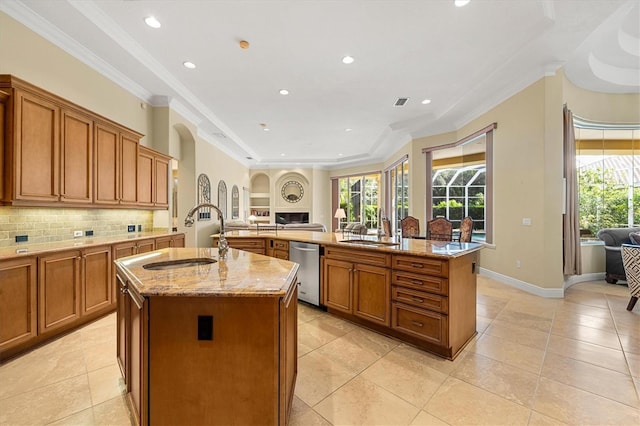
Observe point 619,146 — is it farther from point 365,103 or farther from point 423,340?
point 423,340

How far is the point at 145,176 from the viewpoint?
4219 millimetres

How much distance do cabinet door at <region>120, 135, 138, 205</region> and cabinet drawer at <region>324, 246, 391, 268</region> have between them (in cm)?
296

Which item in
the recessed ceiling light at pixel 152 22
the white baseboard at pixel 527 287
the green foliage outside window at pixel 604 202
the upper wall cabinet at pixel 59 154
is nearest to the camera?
the upper wall cabinet at pixel 59 154

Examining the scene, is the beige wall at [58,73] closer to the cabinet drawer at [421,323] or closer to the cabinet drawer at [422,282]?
the cabinet drawer at [422,282]

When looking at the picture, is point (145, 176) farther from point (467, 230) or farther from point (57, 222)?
point (467, 230)

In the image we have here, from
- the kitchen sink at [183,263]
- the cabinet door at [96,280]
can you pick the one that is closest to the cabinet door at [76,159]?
the cabinet door at [96,280]

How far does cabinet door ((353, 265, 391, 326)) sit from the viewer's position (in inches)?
105

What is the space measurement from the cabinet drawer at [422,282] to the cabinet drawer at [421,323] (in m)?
0.20

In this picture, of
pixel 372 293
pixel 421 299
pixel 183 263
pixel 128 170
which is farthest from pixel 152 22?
pixel 421 299

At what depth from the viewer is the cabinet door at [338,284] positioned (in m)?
3.01

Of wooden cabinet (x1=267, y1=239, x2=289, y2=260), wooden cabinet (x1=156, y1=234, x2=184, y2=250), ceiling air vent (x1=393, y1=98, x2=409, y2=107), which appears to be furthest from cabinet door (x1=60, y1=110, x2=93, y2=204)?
ceiling air vent (x1=393, y1=98, x2=409, y2=107)

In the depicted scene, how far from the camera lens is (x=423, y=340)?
7.97 ft

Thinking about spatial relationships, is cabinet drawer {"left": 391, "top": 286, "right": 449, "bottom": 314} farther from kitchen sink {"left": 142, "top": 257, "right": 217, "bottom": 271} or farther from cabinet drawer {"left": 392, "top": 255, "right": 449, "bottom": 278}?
kitchen sink {"left": 142, "top": 257, "right": 217, "bottom": 271}

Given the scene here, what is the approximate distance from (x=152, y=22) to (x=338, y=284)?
3582 mm
